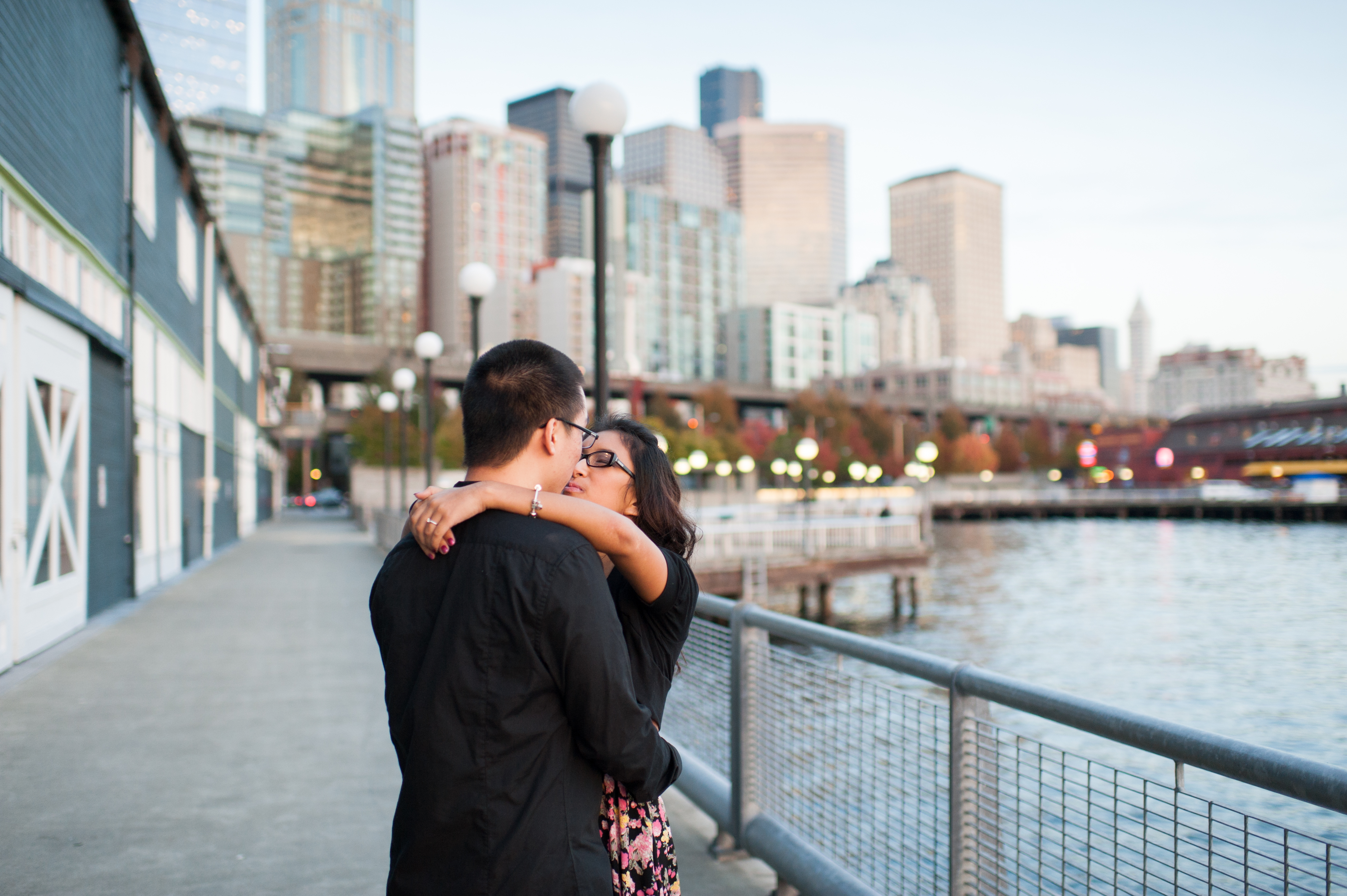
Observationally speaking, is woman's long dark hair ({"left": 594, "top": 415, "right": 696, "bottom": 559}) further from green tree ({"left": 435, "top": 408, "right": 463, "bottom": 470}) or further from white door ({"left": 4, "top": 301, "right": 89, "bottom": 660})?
green tree ({"left": 435, "top": 408, "right": 463, "bottom": 470})

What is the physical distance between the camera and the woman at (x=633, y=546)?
7.19 ft

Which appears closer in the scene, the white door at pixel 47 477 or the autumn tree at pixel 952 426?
the white door at pixel 47 477

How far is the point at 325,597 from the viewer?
643 inches

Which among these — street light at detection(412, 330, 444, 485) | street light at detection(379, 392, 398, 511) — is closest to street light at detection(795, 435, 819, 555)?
street light at detection(412, 330, 444, 485)

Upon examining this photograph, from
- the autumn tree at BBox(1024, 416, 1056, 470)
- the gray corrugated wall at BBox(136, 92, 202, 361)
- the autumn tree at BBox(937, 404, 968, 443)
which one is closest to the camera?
the gray corrugated wall at BBox(136, 92, 202, 361)

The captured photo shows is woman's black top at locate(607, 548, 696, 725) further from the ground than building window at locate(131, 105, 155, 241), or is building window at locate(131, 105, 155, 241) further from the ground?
building window at locate(131, 105, 155, 241)

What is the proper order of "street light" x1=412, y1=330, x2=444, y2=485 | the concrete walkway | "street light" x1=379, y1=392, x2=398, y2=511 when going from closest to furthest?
the concrete walkway
"street light" x1=412, y1=330, x2=444, y2=485
"street light" x1=379, y1=392, x2=398, y2=511

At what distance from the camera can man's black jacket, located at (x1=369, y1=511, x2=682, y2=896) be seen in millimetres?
2092

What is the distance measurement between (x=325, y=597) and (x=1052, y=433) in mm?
152889

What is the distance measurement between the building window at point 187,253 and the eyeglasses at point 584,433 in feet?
73.2

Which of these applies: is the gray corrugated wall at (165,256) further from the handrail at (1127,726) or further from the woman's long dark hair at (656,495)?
the woman's long dark hair at (656,495)

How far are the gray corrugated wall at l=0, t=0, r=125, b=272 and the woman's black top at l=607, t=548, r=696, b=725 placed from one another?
9.82 meters

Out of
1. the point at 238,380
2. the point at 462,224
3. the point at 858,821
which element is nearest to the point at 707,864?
the point at 858,821

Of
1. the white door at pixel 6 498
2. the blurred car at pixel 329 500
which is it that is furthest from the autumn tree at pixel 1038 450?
the white door at pixel 6 498
